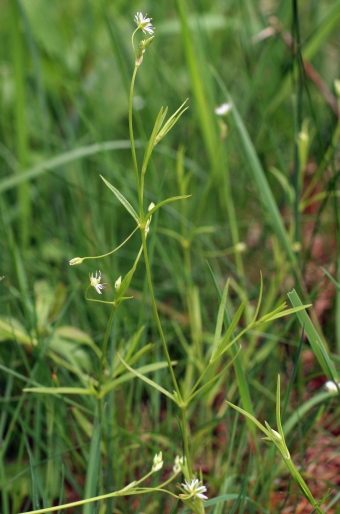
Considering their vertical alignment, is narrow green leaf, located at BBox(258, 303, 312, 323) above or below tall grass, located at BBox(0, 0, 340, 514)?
above

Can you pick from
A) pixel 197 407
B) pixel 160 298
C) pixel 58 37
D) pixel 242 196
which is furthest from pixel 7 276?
pixel 58 37

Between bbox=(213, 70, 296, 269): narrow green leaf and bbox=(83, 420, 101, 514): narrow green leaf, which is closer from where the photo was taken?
bbox=(83, 420, 101, 514): narrow green leaf

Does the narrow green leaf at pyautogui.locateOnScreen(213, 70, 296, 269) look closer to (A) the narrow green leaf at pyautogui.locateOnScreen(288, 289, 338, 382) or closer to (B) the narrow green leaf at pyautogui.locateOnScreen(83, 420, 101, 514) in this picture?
(A) the narrow green leaf at pyautogui.locateOnScreen(288, 289, 338, 382)

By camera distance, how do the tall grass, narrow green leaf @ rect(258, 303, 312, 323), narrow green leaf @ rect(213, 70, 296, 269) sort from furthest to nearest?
narrow green leaf @ rect(213, 70, 296, 269)
the tall grass
narrow green leaf @ rect(258, 303, 312, 323)

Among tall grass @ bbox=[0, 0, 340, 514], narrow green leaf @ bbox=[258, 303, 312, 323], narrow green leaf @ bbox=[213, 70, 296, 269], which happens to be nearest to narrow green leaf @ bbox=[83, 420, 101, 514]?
tall grass @ bbox=[0, 0, 340, 514]

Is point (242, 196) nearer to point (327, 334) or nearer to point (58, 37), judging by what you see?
point (327, 334)

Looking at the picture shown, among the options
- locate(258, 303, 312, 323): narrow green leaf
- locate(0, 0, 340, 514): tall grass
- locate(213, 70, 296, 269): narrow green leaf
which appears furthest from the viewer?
locate(213, 70, 296, 269): narrow green leaf

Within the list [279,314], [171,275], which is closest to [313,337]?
[279,314]

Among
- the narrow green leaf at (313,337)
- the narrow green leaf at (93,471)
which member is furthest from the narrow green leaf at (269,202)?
the narrow green leaf at (93,471)
